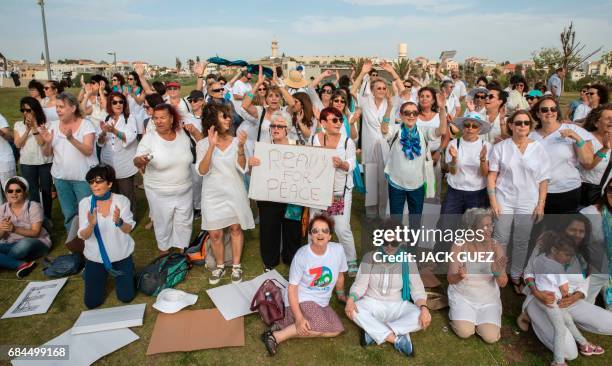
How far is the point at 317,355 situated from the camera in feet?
11.9

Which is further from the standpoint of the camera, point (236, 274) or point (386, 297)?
point (236, 274)

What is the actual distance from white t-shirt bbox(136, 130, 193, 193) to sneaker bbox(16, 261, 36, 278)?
1.95 m

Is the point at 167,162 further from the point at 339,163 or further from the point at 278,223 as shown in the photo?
the point at 339,163

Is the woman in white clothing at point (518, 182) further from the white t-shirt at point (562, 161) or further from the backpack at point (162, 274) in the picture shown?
the backpack at point (162, 274)

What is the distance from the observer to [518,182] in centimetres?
420

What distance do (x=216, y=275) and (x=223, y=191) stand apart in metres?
1.12

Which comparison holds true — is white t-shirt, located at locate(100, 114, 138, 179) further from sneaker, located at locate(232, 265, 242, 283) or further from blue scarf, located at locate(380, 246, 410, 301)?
blue scarf, located at locate(380, 246, 410, 301)

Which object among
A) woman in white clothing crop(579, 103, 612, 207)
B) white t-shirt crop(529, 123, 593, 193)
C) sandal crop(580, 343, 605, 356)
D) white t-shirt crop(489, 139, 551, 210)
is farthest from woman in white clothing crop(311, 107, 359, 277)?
woman in white clothing crop(579, 103, 612, 207)

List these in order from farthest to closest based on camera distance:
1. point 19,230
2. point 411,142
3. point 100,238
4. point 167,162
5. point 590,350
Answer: point 19,230 < point 411,142 < point 167,162 < point 100,238 < point 590,350

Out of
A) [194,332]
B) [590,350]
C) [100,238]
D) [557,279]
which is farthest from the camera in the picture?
[100,238]

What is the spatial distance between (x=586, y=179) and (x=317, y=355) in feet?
13.1

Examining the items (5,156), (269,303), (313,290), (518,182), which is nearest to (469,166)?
(518,182)

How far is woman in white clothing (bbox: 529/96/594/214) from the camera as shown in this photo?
176 inches

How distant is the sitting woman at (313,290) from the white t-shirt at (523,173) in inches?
80.8
